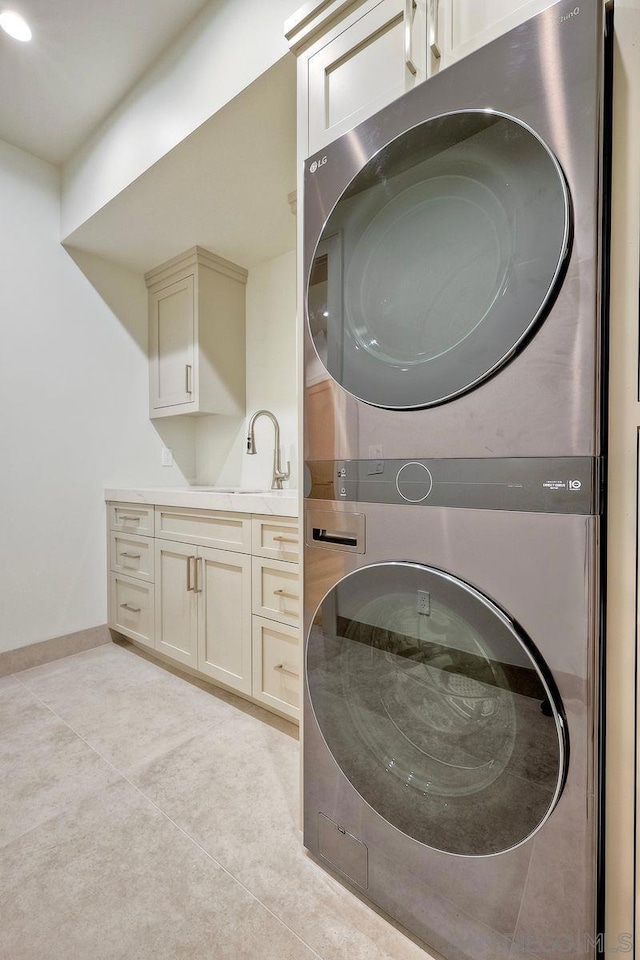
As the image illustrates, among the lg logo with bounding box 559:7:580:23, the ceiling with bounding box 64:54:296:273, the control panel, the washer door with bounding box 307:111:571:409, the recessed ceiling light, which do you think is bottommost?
the control panel

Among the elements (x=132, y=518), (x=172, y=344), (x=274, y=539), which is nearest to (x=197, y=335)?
(x=172, y=344)

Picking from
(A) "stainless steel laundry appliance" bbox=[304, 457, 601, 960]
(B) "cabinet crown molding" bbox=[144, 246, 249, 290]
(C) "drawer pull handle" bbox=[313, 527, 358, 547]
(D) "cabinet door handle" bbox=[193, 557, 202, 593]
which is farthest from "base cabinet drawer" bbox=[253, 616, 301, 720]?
(B) "cabinet crown molding" bbox=[144, 246, 249, 290]

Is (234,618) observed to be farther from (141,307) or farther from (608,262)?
(141,307)

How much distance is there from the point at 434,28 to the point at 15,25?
1.67m

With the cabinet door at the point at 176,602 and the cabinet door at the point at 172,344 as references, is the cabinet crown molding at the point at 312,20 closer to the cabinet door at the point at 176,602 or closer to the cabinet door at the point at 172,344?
the cabinet door at the point at 172,344

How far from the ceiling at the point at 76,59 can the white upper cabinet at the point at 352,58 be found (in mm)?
739

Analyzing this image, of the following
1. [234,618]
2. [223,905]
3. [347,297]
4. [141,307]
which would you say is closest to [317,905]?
[223,905]

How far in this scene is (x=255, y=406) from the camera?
274cm

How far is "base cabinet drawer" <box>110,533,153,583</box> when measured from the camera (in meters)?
2.32

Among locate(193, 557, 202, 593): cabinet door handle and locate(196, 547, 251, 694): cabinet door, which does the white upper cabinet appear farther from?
locate(193, 557, 202, 593): cabinet door handle

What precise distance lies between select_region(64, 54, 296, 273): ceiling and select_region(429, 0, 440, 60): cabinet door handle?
54 cm

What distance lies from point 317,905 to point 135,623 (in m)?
1.69

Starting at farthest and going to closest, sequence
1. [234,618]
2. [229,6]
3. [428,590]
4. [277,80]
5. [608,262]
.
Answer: [234,618]
[229,6]
[277,80]
[428,590]
[608,262]

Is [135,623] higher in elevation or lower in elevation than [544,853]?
lower
